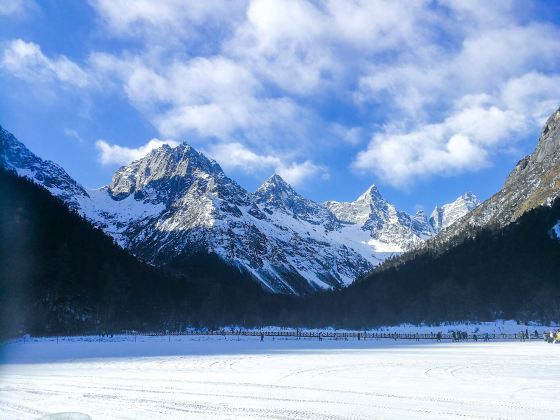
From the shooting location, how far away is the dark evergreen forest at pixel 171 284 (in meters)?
98.9

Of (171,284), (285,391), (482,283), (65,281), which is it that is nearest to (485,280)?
(482,283)

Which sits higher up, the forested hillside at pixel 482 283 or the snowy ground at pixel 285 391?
the forested hillside at pixel 482 283

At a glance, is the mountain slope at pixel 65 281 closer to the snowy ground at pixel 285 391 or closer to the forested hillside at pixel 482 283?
the snowy ground at pixel 285 391

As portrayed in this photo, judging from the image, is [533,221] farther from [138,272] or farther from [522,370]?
[522,370]

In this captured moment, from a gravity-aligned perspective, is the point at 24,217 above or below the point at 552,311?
above

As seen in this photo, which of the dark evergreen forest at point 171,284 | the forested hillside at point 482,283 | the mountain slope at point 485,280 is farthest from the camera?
the mountain slope at point 485,280

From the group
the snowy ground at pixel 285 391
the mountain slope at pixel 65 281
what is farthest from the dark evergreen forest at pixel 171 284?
the snowy ground at pixel 285 391

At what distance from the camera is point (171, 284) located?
176 meters

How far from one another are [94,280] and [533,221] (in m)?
142

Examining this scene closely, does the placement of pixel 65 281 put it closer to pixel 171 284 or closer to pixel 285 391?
pixel 171 284

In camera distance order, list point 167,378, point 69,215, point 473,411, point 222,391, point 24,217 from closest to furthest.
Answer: point 473,411
point 222,391
point 167,378
point 24,217
point 69,215

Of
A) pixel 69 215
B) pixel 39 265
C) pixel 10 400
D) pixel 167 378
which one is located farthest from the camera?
pixel 69 215

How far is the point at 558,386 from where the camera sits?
22.2 m

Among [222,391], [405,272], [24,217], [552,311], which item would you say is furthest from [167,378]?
[405,272]
